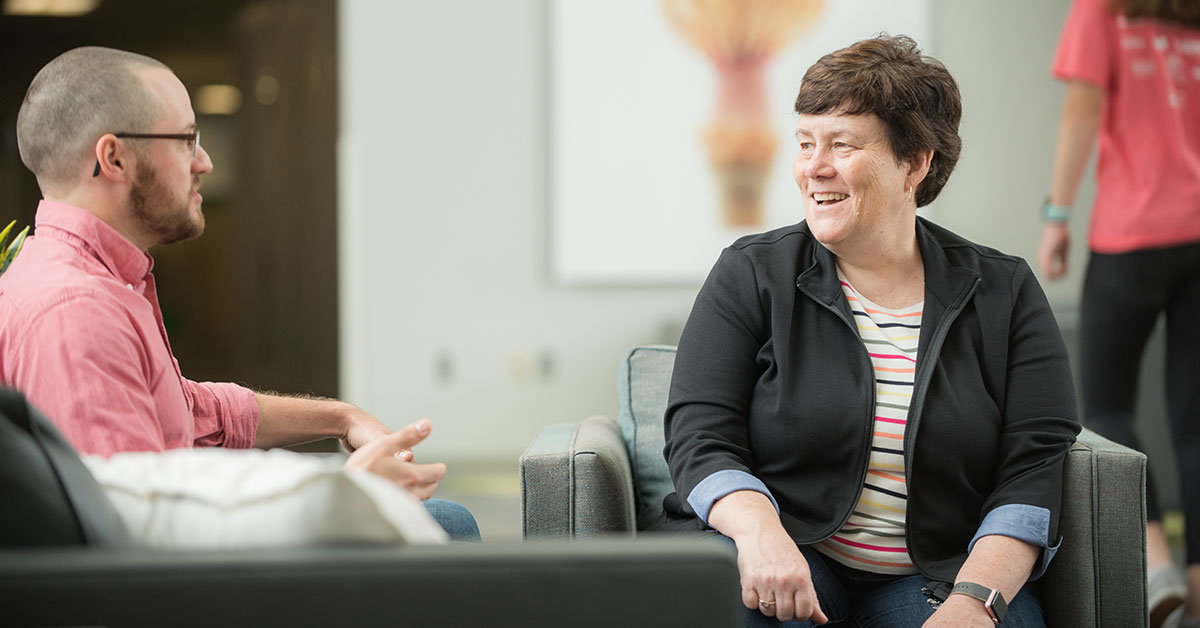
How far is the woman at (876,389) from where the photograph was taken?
1.50m

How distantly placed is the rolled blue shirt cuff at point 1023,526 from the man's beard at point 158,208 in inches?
45.5

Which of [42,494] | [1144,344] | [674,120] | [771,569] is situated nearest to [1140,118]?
[1144,344]

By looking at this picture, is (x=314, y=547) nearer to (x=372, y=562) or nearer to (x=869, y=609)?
(x=372, y=562)

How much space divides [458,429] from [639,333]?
2.87 feet

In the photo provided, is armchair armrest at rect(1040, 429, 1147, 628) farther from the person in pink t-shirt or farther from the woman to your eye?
the person in pink t-shirt

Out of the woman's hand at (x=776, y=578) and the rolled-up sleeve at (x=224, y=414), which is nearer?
the woman's hand at (x=776, y=578)

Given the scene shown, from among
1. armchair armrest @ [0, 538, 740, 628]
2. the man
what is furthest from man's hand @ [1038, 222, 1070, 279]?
armchair armrest @ [0, 538, 740, 628]

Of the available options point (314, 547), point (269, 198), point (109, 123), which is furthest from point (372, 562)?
point (269, 198)

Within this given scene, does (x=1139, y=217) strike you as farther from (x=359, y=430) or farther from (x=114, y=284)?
(x=114, y=284)

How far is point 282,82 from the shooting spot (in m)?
4.82

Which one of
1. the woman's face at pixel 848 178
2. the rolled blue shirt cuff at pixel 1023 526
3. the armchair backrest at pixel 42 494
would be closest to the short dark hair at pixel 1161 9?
the woman's face at pixel 848 178

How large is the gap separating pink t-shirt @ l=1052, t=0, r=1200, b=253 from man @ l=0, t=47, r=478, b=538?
182 centimetres

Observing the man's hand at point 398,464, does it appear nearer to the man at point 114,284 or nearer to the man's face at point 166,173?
the man at point 114,284

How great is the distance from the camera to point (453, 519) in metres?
1.67
